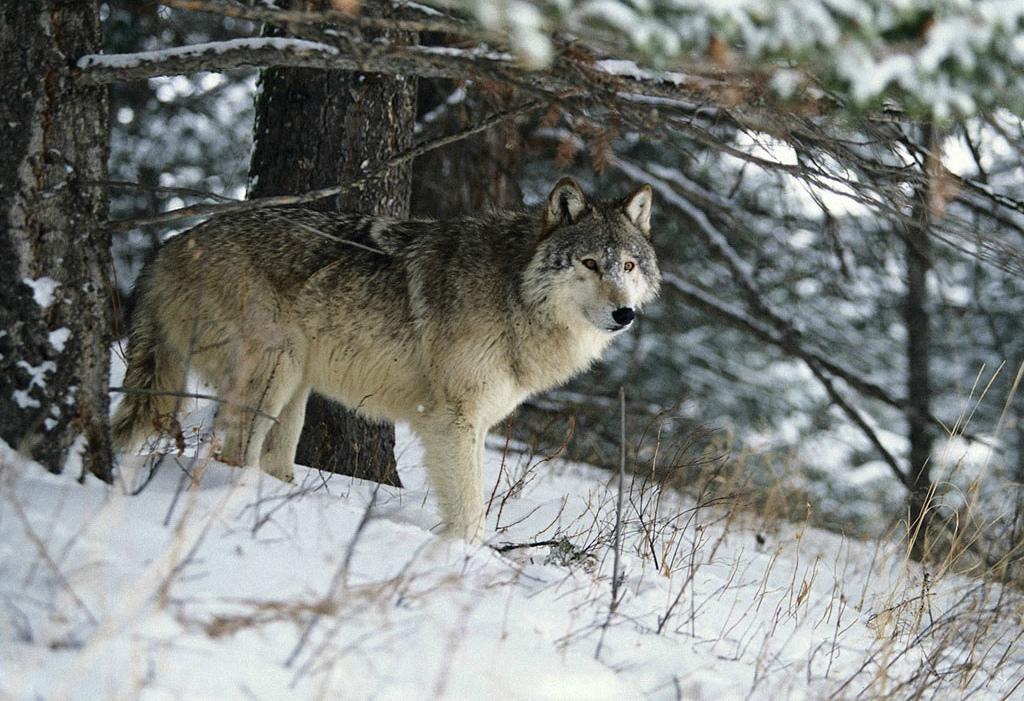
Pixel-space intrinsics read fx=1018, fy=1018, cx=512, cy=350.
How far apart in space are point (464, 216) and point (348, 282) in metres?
0.89

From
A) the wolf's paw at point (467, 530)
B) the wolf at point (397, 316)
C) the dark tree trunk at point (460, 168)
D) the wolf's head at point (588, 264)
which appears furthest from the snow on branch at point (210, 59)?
the dark tree trunk at point (460, 168)

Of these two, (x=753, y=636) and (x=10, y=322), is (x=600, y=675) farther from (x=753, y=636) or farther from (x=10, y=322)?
(x=10, y=322)

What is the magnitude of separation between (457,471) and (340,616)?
2.32m

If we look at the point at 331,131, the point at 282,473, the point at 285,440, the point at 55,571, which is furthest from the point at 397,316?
the point at 55,571

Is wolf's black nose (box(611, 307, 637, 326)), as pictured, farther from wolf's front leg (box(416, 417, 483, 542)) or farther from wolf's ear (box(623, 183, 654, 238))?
wolf's front leg (box(416, 417, 483, 542))

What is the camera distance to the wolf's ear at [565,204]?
18.8 ft

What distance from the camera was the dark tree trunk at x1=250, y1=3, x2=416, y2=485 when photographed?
20.5 ft

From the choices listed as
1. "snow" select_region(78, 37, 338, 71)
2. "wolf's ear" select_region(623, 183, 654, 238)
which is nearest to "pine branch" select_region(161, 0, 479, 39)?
"snow" select_region(78, 37, 338, 71)

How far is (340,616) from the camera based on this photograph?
10.2 ft

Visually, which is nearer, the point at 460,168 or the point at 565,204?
the point at 565,204

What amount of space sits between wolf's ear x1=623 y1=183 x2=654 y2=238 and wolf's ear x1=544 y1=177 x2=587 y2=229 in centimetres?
29

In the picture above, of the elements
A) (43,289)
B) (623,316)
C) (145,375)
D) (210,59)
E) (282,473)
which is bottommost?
(282,473)

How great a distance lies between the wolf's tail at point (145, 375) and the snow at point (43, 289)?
50.4 inches

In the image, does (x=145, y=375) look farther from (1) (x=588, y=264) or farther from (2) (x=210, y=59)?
(1) (x=588, y=264)
